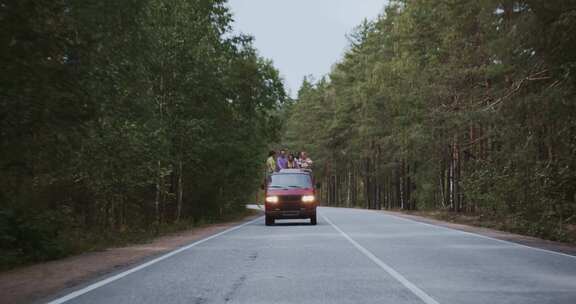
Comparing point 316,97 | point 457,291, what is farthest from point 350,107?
point 457,291

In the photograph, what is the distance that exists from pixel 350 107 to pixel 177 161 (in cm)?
4174

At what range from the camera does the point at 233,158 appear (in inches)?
1212

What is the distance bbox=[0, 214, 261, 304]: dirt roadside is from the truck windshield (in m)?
9.80

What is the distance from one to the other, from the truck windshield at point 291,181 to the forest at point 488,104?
269 inches

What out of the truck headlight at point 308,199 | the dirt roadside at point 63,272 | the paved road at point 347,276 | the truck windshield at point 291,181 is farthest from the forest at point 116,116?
the truck headlight at point 308,199

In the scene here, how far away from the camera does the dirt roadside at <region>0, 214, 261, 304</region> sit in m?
8.35

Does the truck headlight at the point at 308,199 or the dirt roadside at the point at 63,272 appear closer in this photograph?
the dirt roadside at the point at 63,272

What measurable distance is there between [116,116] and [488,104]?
52.9 feet

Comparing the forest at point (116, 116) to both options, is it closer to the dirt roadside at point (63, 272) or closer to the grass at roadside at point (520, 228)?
the dirt roadside at point (63, 272)

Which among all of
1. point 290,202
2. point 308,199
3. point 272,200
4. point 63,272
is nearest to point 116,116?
point 63,272

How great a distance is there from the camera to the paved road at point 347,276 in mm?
7723

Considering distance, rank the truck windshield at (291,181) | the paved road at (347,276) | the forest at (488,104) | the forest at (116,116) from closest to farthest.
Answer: the paved road at (347,276) → the forest at (116,116) → the forest at (488,104) → the truck windshield at (291,181)

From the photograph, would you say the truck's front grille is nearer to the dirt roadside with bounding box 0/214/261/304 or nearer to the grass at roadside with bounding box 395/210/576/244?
the grass at roadside with bounding box 395/210/576/244

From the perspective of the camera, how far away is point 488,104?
27.0 meters
